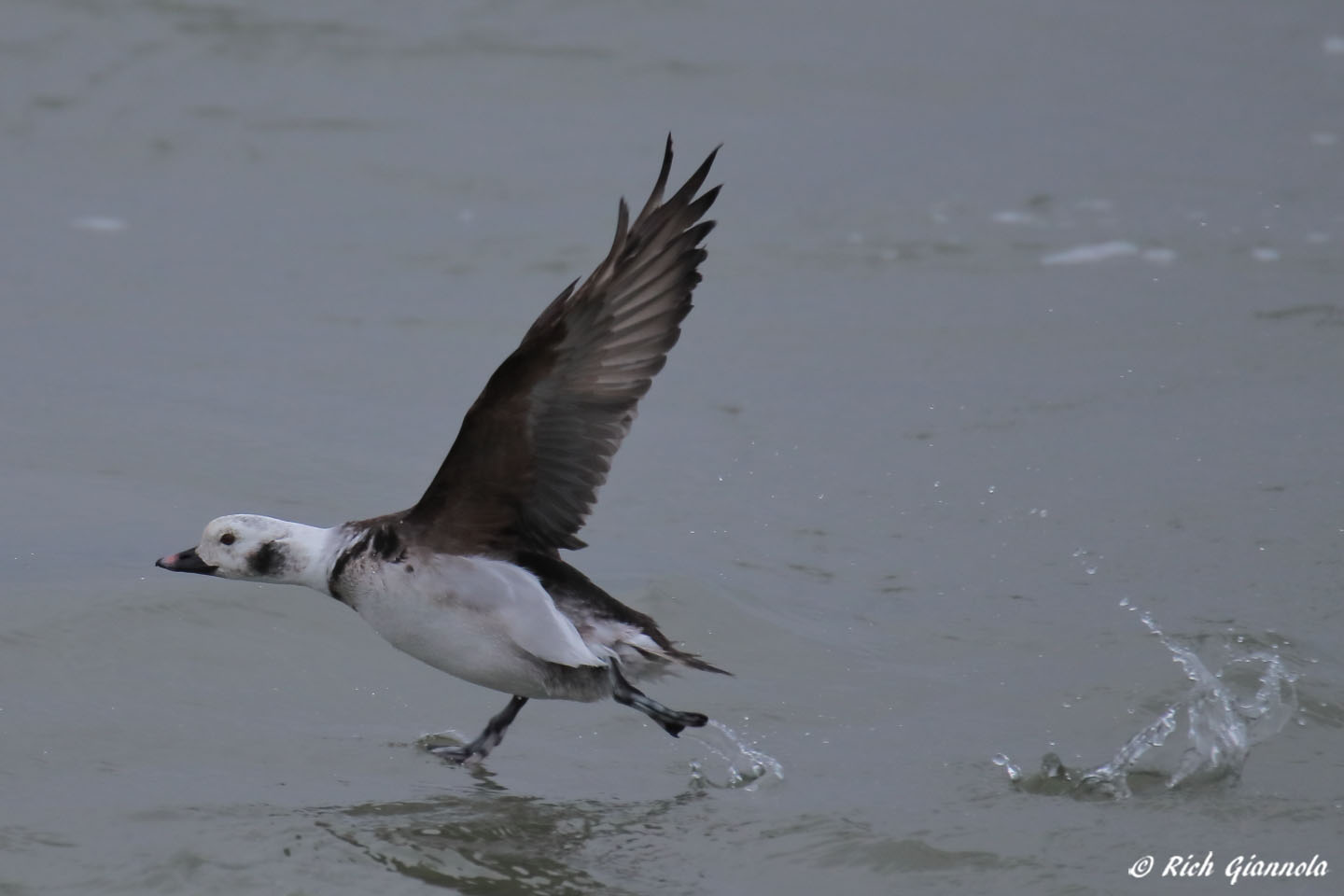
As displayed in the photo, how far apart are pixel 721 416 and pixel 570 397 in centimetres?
337

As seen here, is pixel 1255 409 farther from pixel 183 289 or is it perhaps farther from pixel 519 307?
pixel 183 289

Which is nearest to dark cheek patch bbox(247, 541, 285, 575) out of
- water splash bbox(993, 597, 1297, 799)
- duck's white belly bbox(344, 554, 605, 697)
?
duck's white belly bbox(344, 554, 605, 697)

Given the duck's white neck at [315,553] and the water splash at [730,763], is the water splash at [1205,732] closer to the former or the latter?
the water splash at [730,763]

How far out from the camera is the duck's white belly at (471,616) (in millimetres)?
5227

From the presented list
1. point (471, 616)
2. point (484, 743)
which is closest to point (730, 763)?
point (484, 743)

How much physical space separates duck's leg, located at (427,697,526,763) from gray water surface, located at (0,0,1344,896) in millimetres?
59

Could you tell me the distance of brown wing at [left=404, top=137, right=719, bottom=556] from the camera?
16.2 feet

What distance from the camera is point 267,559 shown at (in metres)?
5.44

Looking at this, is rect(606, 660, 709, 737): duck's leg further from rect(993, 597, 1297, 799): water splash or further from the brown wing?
rect(993, 597, 1297, 799): water splash

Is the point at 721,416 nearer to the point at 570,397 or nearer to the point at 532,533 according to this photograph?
the point at 532,533

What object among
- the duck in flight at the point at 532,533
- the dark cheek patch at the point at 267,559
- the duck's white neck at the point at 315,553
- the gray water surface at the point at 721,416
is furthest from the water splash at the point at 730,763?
the dark cheek patch at the point at 267,559

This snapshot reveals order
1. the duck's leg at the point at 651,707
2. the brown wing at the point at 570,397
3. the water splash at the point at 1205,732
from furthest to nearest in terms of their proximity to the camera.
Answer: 1. the duck's leg at the point at 651,707
2. the water splash at the point at 1205,732
3. the brown wing at the point at 570,397

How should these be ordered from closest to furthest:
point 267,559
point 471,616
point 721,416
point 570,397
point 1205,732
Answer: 1. point 570,397
2. point 471,616
3. point 1205,732
4. point 267,559
5. point 721,416

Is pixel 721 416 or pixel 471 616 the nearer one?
pixel 471 616
